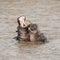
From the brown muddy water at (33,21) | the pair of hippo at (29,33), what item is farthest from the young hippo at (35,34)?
the brown muddy water at (33,21)

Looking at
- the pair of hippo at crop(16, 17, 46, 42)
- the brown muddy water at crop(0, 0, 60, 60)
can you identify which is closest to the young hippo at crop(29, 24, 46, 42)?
the pair of hippo at crop(16, 17, 46, 42)

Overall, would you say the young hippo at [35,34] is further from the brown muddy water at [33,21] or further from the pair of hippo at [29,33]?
the brown muddy water at [33,21]

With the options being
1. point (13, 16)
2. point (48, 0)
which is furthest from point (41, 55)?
point (48, 0)

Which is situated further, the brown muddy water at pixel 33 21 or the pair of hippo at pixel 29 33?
the pair of hippo at pixel 29 33

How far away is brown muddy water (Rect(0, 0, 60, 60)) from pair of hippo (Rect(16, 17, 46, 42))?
0.48 ft

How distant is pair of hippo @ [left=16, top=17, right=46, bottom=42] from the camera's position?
10.6 meters

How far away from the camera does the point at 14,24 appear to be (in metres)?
12.5

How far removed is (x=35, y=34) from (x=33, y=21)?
2129mm

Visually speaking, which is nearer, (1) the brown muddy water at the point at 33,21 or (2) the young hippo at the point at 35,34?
(1) the brown muddy water at the point at 33,21

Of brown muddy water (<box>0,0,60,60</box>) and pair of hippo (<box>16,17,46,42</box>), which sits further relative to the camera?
pair of hippo (<box>16,17,46,42</box>)

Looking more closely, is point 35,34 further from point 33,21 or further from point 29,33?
point 33,21

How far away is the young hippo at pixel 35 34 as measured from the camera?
10602 mm

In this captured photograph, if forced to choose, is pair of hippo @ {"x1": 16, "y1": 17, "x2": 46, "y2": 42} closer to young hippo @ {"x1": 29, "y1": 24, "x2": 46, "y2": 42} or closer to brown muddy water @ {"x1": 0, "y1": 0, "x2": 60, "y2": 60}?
young hippo @ {"x1": 29, "y1": 24, "x2": 46, "y2": 42}

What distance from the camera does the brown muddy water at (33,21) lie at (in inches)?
387
